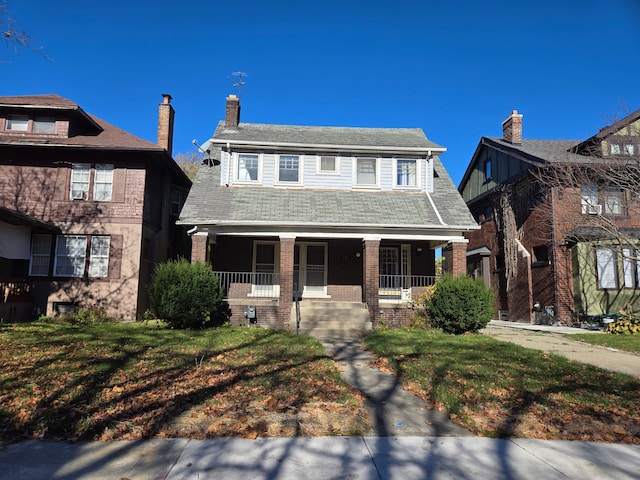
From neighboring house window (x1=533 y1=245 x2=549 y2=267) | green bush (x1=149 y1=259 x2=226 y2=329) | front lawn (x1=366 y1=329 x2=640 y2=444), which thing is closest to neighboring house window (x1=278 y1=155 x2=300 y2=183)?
green bush (x1=149 y1=259 x2=226 y2=329)

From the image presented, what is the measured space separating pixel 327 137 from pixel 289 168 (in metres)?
2.28

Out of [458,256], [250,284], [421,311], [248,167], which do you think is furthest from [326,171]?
[421,311]

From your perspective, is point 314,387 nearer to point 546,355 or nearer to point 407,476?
point 407,476

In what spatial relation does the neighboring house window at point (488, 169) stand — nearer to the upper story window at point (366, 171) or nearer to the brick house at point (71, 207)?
the upper story window at point (366, 171)

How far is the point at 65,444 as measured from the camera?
4242mm

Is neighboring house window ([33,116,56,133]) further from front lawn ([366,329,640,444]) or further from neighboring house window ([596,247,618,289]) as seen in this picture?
neighboring house window ([596,247,618,289])

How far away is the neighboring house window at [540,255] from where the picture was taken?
17.4m

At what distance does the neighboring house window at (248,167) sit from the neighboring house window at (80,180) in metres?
5.35

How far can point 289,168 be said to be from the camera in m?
15.8

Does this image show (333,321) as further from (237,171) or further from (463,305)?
(237,171)

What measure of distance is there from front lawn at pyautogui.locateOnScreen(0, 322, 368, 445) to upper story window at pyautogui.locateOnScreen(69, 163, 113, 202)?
22.8 feet

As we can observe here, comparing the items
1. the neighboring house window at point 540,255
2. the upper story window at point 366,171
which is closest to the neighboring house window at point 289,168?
the upper story window at point 366,171

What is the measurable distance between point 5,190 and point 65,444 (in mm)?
14107

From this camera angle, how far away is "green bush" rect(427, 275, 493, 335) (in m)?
12.0
